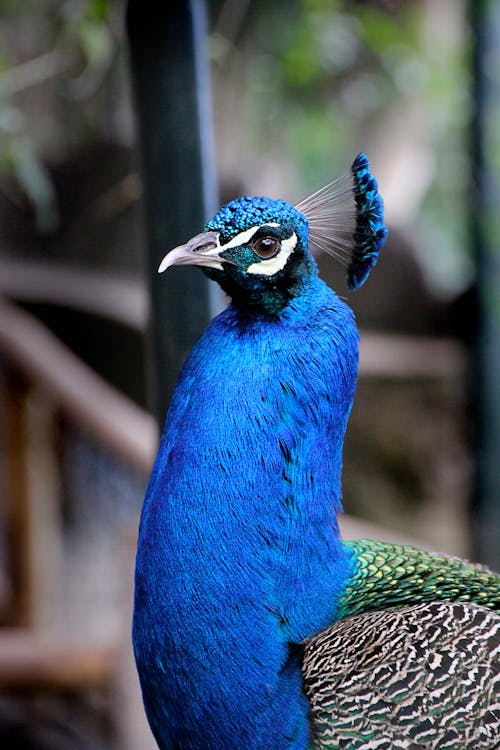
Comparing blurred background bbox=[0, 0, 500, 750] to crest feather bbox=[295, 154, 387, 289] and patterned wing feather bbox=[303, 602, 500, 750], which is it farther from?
patterned wing feather bbox=[303, 602, 500, 750]

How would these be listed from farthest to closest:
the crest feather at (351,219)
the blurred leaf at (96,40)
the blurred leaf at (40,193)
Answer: the blurred leaf at (40,193)
the blurred leaf at (96,40)
the crest feather at (351,219)

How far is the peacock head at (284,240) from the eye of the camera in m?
0.84

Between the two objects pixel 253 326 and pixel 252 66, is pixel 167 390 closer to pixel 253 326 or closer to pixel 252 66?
pixel 253 326

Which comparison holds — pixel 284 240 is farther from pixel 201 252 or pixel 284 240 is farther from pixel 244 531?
pixel 244 531

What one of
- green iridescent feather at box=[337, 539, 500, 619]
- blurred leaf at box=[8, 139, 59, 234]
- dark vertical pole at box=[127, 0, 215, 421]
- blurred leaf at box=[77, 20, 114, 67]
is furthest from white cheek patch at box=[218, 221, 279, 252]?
blurred leaf at box=[8, 139, 59, 234]

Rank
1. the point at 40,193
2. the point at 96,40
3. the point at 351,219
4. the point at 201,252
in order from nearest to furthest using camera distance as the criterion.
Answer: the point at 201,252 < the point at 351,219 < the point at 96,40 < the point at 40,193

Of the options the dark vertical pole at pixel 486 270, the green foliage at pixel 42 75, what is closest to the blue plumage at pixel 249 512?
the green foliage at pixel 42 75

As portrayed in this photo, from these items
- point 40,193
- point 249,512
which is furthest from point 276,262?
point 40,193

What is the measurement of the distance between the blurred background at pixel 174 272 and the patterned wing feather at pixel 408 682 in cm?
40

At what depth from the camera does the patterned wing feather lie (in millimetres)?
837

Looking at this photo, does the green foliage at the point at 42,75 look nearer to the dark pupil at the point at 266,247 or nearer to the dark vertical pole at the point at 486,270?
the dark vertical pole at the point at 486,270

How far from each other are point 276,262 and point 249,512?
0.24 meters

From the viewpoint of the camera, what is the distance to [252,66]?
3354 millimetres

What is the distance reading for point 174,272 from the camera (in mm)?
1092
